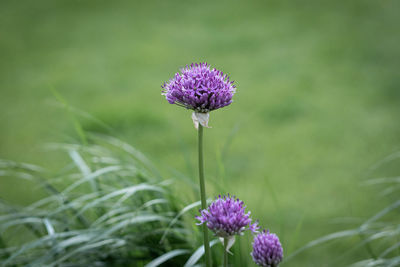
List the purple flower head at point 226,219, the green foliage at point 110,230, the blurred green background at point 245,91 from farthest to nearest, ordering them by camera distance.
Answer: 1. the blurred green background at point 245,91
2. the green foliage at point 110,230
3. the purple flower head at point 226,219

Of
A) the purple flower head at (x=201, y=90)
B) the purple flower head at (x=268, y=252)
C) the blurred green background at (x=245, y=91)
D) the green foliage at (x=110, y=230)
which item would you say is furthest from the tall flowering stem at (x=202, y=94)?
the blurred green background at (x=245, y=91)

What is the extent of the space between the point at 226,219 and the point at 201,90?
0.27m

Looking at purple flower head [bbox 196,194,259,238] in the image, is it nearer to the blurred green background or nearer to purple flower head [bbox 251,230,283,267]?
purple flower head [bbox 251,230,283,267]

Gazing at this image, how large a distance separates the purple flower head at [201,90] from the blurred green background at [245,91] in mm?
727

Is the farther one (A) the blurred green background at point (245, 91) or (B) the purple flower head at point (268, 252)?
(A) the blurred green background at point (245, 91)

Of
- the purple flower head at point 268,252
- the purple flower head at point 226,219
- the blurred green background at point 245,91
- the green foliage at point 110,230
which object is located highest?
the blurred green background at point 245,91

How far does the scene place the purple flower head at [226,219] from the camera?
2.86 ft

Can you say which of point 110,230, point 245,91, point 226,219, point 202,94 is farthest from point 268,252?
point 245,91

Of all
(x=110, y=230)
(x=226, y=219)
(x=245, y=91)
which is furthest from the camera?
(x=245, y=91)

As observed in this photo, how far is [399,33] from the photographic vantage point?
4418mm

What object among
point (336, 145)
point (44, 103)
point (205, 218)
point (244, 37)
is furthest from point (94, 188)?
point (244, 37)

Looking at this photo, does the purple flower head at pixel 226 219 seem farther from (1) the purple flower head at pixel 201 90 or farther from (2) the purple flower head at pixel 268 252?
(1) the purple flower head at pixel 201 90

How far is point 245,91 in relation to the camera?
12.7 ft

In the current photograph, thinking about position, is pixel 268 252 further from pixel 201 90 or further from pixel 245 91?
pixel 245 91
